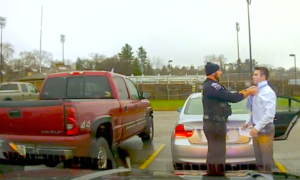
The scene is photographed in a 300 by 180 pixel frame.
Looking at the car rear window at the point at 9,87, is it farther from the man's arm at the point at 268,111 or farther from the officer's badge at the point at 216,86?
the man's arm at the point at 268,111

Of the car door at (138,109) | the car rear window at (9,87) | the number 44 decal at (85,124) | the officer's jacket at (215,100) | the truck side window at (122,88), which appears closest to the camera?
the officer's jacket at (215,100)

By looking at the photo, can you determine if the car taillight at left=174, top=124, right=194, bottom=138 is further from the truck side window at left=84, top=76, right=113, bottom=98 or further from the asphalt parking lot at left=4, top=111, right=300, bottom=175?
the truck side window at left=84, top=76, right=113, bottom=98

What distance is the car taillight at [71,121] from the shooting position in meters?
4.54

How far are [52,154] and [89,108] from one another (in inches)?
33.8

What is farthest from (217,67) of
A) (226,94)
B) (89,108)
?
(89,108)

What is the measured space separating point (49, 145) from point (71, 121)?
0.45 metres

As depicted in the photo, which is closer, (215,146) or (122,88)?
(215,146)

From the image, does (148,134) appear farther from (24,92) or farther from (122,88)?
(24,92)

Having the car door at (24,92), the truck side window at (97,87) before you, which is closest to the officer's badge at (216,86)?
the truck side window at (97,87)

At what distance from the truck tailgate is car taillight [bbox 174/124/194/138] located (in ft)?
6.23

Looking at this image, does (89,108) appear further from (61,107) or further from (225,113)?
(225,113)

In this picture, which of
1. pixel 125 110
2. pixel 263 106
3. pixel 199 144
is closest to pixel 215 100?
pixel 263 106

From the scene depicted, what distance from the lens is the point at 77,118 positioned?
15.2 feet

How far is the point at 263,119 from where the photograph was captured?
4320 millimetres
